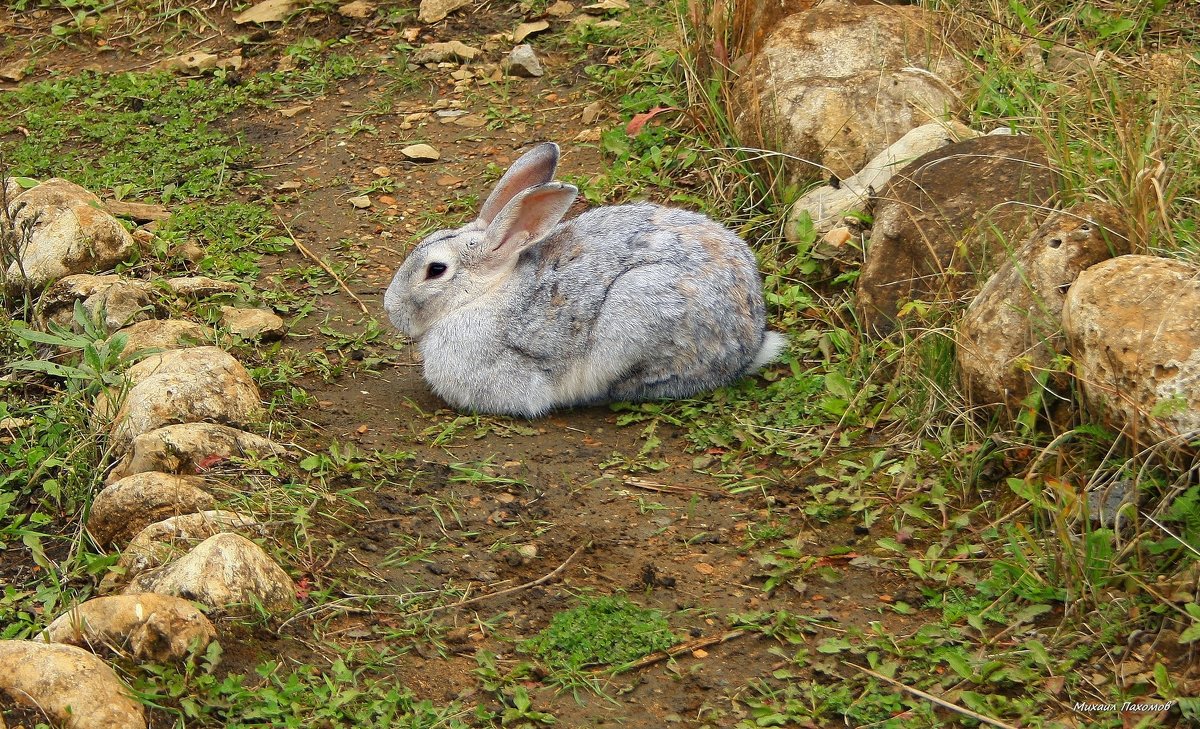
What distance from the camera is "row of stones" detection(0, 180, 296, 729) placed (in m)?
3.28

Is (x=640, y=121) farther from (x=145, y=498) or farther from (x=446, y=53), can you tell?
(x=145, y=498)

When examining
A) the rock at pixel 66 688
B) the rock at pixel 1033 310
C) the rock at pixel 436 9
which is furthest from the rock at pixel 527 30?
the rock at pixel 66 688

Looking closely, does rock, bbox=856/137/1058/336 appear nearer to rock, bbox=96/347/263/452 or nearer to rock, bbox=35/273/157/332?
rock, bbox=96/347/263/452

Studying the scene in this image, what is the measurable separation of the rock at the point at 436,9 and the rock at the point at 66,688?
658 cm

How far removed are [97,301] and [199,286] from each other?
606 millimetres

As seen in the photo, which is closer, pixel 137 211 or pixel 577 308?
pixel 577 308

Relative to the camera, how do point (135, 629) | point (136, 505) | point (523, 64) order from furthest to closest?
point (523, 64) < point (136, 505) < point (135, 629)

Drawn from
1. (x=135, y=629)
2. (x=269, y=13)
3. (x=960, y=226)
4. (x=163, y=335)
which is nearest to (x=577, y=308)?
(x=960, y=226)

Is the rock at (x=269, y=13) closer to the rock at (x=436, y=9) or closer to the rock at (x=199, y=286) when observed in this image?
the rock at (x=436, y=9)

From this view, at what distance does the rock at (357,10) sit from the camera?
9086 millimetres

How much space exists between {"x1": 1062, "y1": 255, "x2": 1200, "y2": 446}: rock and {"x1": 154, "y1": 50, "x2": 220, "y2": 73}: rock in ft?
21.7

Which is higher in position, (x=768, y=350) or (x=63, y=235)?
(x=63, y=235)

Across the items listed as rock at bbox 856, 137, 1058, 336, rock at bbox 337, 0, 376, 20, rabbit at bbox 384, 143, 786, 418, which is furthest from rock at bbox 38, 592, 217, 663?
rock at bbox 337, 0, 376, 20

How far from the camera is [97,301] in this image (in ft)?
18.2
